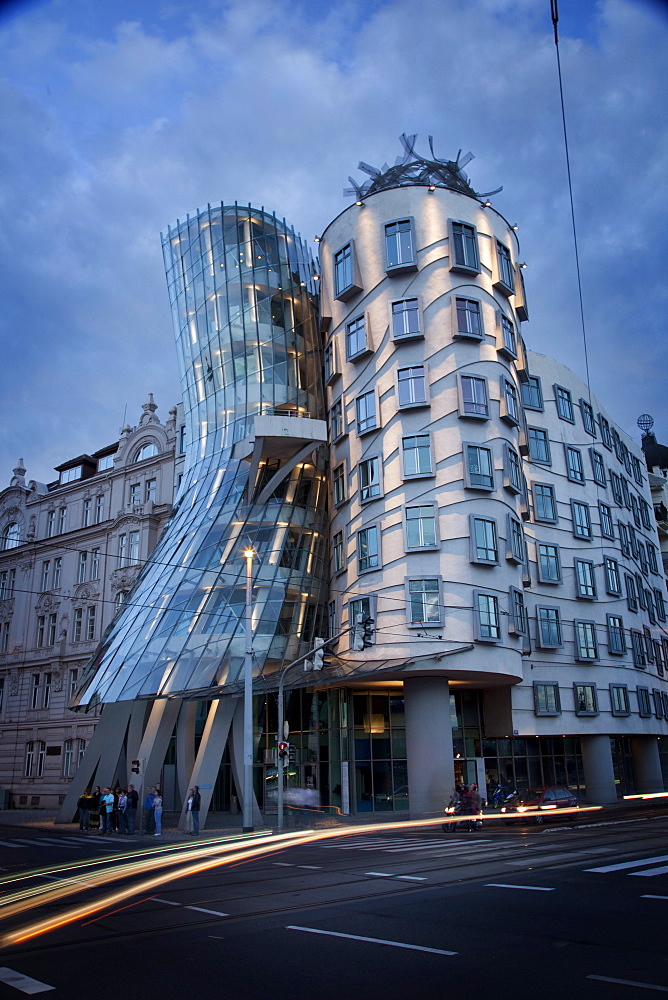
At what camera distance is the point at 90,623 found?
54.5 metres

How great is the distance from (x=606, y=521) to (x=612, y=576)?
11.3ft

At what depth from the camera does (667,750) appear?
53094 mm

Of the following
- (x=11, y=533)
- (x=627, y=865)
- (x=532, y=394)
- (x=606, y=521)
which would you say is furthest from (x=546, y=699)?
(x=11, y=533)

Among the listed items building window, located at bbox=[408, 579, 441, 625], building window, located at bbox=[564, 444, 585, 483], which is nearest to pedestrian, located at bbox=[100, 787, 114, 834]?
building window, located at bbox=[408, 579, 441, 625]

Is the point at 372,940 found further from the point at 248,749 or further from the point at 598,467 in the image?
the point at 598,467

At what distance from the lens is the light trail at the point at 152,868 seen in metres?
11.3

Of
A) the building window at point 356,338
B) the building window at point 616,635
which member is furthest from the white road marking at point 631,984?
the building window at point 616,635

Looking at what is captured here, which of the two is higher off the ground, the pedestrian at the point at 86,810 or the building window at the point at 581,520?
the building window at the point at 581,520

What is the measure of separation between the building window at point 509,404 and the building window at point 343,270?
29.3 ft

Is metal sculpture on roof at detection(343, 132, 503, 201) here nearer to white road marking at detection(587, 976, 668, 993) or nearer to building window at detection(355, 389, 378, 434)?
building window at detection(355, 389, 378, 434)

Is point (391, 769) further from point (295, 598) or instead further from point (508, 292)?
point (508, 292)

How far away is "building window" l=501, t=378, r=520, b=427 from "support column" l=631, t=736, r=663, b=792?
75.9ft

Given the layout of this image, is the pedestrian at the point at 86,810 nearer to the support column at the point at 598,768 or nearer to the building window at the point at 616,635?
the support column at the point at 598,768

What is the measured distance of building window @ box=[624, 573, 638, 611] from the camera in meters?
48.8
